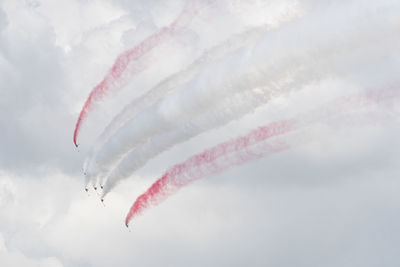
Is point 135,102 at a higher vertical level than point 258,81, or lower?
higher

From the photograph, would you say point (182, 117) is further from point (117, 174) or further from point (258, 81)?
point (117, 174)

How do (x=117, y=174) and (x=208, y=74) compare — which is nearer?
(x=208, y=74)

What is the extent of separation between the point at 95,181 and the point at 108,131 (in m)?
6.28

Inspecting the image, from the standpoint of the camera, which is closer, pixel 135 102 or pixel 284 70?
pixel 284 70

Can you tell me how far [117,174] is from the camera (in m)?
69.7

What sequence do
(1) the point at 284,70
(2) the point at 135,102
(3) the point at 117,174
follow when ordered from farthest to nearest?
(3) the point at 117,174 → (2) the point at 135,102 → (1) the point at 284,70

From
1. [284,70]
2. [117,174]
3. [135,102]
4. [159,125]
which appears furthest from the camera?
[117,174]

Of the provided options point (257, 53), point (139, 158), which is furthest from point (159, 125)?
point (257, 53)

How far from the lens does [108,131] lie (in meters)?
67.7

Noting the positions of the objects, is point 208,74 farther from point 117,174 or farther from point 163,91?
point 117,174

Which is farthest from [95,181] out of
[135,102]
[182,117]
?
[182,117]

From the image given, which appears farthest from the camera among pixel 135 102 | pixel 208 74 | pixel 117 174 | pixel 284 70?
pixel 117 174

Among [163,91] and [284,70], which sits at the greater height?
[163,91]

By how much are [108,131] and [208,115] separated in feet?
42.2
